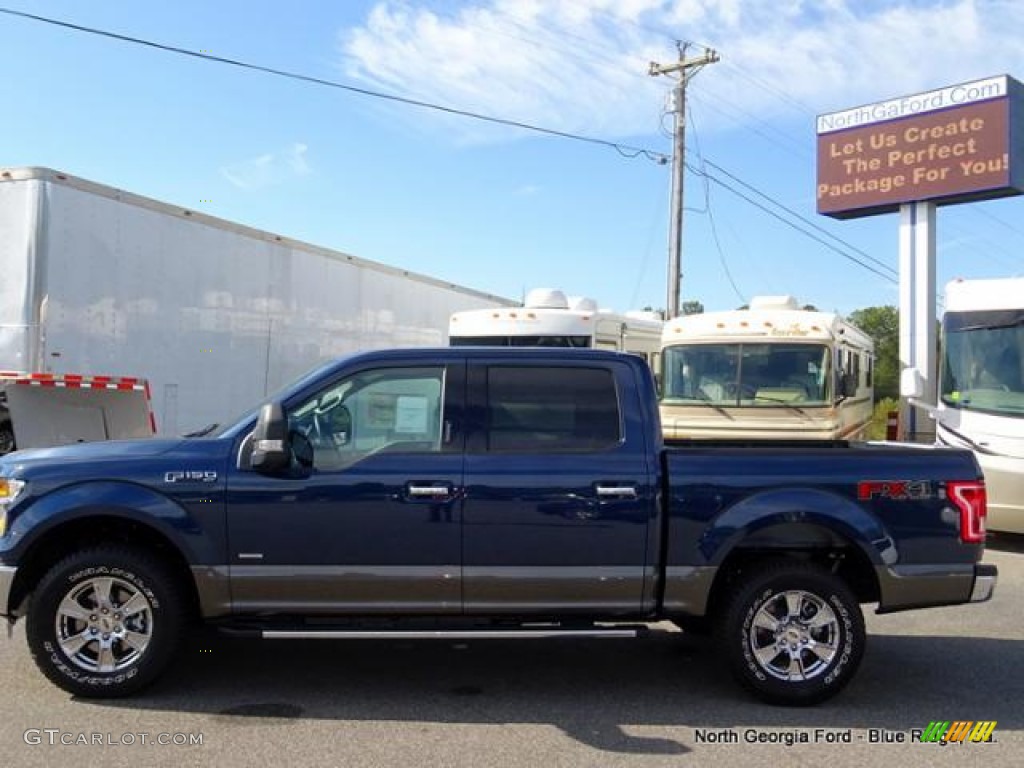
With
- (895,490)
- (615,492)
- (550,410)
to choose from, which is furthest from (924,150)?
(615,492)

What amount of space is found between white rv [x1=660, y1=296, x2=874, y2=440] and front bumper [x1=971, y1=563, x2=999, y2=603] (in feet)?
21.9

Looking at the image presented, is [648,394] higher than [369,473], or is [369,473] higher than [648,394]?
[648,394]

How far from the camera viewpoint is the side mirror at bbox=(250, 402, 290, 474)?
4.75 metres

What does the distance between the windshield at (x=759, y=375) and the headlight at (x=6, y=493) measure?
30.0 ft

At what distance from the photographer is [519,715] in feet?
15.9

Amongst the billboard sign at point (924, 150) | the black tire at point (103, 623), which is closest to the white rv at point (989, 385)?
the billboard sign at point (924, 150)

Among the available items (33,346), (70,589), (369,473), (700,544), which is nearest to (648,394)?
(700,544)

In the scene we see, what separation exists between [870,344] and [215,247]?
39.6 ft

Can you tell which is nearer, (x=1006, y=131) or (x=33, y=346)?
(x=33, y=346)

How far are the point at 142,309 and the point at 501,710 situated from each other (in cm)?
948

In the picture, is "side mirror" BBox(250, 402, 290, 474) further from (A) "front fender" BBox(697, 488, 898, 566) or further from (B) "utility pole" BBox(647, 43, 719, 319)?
(B) "utility pole" BBox(647, 43, 719, 319)

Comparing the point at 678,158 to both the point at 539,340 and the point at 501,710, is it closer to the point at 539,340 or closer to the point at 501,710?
the point at 539,340

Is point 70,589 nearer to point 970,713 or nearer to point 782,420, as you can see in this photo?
point 970,713

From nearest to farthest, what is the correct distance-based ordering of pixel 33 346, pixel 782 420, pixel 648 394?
1. pixel 648 394
2. pixel 33 346
3. pixel 782 420
